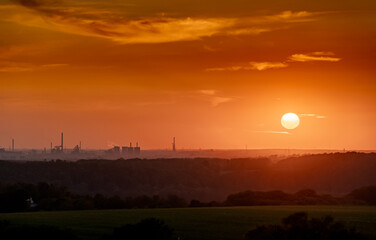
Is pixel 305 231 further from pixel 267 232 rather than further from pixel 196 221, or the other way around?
pixel 196 221

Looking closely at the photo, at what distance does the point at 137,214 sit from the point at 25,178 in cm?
13294

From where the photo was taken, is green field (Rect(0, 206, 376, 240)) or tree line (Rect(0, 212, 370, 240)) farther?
green field (Rect(0, 206, 376, 240))

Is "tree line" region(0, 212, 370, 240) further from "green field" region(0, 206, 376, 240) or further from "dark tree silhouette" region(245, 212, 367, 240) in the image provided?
"green field" region(0, 206, 376, 240)

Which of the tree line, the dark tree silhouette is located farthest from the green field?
the dark tree silhouette

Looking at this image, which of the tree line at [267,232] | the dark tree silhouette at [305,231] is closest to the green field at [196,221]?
the tree line at [267,232]

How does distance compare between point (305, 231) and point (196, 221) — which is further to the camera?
point (196, 221)

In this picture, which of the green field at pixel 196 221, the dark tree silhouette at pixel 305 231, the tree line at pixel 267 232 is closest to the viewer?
the dark tree silhouette at pixel 305 231

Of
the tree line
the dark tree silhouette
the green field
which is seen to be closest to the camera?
the dark tree silhouette

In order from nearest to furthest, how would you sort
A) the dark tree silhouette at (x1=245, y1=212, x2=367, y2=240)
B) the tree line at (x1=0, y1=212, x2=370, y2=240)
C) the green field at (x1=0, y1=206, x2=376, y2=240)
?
the dark tree silhouette at (x1=245, y1=212, x2=367, y2=240), the tree line at (x1=0, y1=212, x2=370, y2=240), the green field at (x1=0, y1=206, x2=376, y2=240)

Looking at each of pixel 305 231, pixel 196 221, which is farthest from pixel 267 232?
pixel 196 221

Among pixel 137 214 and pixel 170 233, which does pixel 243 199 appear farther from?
pixel 170 233

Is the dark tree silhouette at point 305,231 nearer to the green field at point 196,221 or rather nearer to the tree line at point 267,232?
the tree line at point 267,232

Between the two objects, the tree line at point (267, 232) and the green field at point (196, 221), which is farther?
the green field at point (196, 221)

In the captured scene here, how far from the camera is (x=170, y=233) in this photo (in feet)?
138
